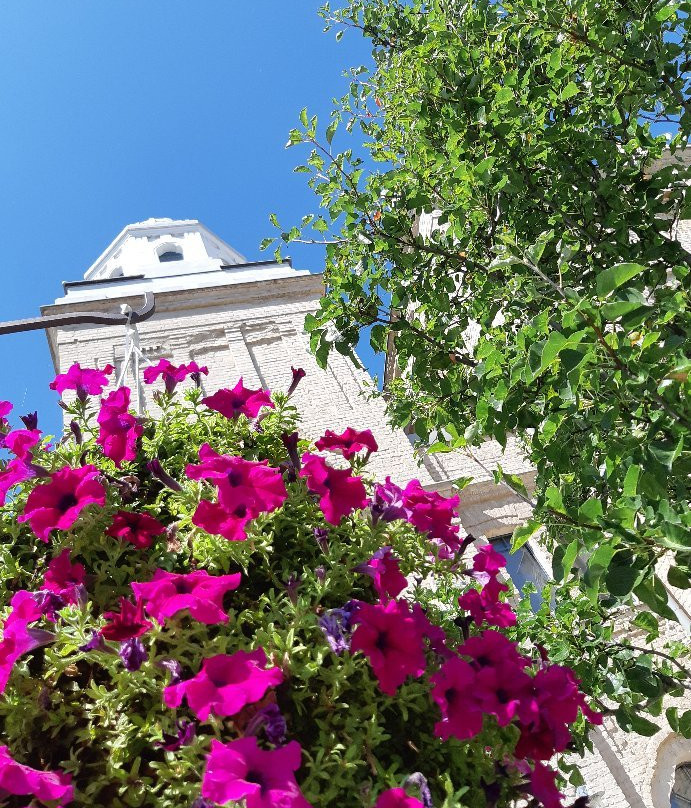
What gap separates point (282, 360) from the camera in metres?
10.2

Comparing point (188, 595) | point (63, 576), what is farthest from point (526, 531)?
point (63, 576)

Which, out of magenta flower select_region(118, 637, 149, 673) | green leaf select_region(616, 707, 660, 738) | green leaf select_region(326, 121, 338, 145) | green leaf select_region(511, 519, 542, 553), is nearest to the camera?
magenta flower select_region(118, 637, 149, 673)

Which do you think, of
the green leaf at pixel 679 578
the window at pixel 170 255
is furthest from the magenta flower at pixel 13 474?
the window at pixel 170 255

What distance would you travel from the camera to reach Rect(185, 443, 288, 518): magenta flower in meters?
1.51

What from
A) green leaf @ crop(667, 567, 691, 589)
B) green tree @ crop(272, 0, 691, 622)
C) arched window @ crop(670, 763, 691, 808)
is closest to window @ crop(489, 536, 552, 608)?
arched window @ crop(670, 763, 691, 808)

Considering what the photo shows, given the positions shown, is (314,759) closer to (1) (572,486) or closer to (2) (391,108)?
(1) (572,486)

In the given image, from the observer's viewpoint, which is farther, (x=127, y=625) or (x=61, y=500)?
(x=61, y=500)

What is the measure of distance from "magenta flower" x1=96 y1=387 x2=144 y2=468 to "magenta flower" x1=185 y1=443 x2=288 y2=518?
1.59 feet

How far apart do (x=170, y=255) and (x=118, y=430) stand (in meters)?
13.7

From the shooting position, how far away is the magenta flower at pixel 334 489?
5.26 ft

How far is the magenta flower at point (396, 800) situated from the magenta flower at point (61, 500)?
0.96 m

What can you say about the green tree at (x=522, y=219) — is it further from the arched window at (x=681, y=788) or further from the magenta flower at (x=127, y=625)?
the arched window at (x=681, y=788)

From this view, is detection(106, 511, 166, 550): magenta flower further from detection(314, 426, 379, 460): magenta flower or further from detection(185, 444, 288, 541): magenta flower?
detection(314, 426, 379, 460): magenta flower

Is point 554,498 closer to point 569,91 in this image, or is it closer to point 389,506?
point 389,506
